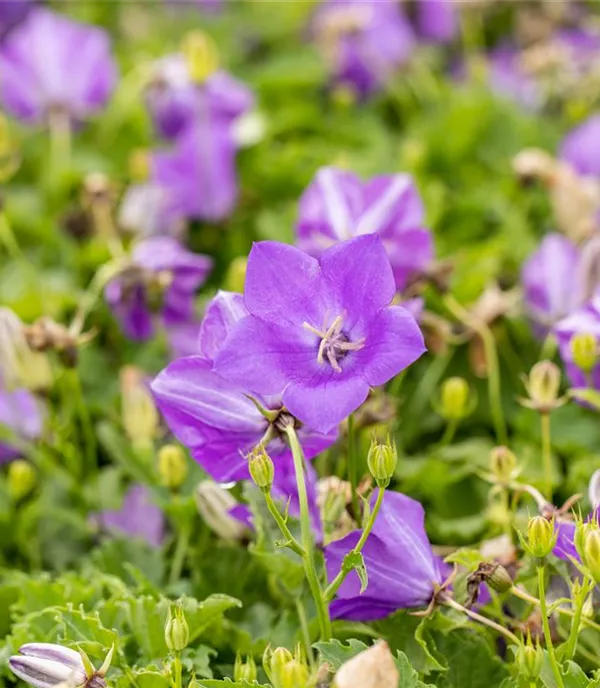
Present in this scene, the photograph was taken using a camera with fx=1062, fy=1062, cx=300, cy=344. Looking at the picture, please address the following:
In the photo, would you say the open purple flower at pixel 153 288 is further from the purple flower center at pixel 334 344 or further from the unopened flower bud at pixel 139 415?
the purple flower center at pixel 334 344

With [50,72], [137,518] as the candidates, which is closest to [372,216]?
[137,518]

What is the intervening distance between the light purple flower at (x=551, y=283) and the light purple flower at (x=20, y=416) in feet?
1.97

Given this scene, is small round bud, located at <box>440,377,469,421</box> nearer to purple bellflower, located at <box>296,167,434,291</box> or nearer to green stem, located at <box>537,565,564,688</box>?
purple bellflower, located at <box>296,167,434,291</box>

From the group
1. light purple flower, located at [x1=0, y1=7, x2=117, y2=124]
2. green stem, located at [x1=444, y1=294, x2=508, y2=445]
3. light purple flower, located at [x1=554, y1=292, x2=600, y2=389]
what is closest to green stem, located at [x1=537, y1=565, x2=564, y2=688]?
light purple flower, located at [x1=554, y1=292, x2=600, y2=389]

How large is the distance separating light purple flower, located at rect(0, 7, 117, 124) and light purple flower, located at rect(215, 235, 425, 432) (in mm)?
1034

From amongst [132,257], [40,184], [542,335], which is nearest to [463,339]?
[542,335]

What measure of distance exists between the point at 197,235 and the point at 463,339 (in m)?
0.51

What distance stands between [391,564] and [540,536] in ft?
0.49

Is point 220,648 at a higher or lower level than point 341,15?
lower

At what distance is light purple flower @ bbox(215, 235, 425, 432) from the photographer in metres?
0.76

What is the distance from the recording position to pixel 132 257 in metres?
1.23

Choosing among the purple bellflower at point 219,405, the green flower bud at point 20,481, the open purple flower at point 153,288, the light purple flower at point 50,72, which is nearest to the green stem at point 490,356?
the open purple flower at point 153,288

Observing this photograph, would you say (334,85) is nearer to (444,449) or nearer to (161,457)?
(444,449)

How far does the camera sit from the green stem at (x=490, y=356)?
1200 millimetres
